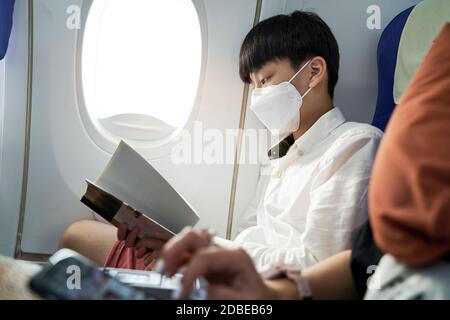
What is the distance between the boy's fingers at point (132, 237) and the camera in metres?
1.13

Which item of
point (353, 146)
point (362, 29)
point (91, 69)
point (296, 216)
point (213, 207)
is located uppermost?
point (362, 29)

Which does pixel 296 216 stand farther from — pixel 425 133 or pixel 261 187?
pixel 425 133

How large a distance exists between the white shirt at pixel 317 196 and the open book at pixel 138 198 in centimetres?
22

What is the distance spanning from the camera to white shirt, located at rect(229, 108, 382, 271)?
963mm

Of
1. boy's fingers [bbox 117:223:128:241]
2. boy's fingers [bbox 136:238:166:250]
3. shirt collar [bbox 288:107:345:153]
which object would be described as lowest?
boy's fingers [bbox 136:238:166:250]

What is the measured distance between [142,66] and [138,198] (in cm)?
73

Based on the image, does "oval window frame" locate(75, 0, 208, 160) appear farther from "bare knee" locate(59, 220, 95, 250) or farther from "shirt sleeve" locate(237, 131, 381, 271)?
"shirt sleeve" locate(237, 131, 381, 271)

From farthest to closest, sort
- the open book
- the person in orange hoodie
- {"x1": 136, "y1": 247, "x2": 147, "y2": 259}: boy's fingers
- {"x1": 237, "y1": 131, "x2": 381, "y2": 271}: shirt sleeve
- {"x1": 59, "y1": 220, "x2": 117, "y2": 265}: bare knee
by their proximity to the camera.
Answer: {"x1": 59, "y1": 220, "x2": 117, "y2": 265}: bare knee
{"x1": 136, "y1": 247, "x2": 147, "y2": 259}: boy's fingers
the open book
{"x1": 237, "y1": 131, "x2": 381, "y2": 271}: shirt sleeve
the person in orange hoodie

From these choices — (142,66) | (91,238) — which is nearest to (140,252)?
(91,238)

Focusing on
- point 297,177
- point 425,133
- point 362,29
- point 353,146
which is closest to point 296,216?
point 297,177

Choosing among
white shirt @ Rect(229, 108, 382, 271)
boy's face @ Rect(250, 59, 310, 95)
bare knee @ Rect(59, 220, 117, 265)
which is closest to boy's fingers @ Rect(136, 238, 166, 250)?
white shirt @ Rect(229, 108, 382, 271)

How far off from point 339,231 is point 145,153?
0.93m

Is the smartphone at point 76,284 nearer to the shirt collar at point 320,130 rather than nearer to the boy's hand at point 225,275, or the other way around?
the boy's hand at point 225,275
